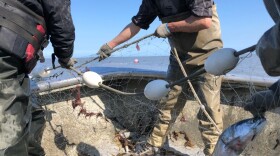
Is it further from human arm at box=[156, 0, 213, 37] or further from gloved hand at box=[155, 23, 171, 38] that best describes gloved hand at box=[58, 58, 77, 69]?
human arm at box=[156, 0, 213, 37]

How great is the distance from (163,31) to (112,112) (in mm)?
1896

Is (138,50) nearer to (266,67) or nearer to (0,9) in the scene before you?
(0,9)

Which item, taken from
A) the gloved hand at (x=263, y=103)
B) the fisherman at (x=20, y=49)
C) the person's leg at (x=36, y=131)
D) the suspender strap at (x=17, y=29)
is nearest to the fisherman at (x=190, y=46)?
the person's leg at (x=36, y=131)

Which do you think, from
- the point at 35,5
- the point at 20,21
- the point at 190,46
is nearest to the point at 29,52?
the point at 20,21

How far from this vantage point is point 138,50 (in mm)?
4316

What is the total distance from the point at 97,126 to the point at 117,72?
0.80 m

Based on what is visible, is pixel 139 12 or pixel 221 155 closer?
pixel 221 155

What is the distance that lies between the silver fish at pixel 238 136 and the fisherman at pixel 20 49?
143cm

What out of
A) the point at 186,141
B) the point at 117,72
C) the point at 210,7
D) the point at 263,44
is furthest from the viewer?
the point at 117,72

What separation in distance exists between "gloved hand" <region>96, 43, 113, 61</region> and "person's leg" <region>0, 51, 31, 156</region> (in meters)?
1.57

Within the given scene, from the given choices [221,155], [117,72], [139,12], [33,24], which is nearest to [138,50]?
[139,12]

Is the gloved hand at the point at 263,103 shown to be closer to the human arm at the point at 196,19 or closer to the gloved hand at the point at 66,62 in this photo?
the human arm at the point at 196,19

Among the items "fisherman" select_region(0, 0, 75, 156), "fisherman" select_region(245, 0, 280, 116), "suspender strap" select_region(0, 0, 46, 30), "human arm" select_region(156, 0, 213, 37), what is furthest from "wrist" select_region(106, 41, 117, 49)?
"fisherman" select_region(245, 0, 280, 116)

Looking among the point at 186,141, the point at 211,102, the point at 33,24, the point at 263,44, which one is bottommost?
the point at 186,141
